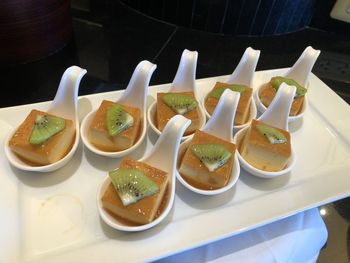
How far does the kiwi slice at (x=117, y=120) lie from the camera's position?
90cm

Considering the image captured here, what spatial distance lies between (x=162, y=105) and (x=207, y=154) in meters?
0.26

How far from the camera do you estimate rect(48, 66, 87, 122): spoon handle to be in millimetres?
968

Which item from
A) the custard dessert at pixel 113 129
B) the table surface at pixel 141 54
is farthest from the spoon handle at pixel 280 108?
the table surface at pixel 141 54

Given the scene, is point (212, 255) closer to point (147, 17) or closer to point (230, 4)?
point (230, 4)

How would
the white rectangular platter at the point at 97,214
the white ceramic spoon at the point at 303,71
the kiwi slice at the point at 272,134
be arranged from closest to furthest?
1. the white rectangular platter at the point at 97,214
2. the kiwi slice at the point at 272,134
3. the white ceramic spoon at the point at 303,71

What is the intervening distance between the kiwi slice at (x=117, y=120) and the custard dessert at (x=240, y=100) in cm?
30

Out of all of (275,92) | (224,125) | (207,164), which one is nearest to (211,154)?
(207,164)

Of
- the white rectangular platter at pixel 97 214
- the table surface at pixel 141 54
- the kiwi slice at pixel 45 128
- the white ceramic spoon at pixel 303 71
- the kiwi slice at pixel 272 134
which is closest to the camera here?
the white rectangular platter at pixel 97 214

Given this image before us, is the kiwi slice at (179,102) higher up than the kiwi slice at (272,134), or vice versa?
the kiwi slice at (272,134)

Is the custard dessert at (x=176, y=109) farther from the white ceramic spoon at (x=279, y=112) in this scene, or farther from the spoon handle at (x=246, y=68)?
the spoon handle at (x=246, y=68)

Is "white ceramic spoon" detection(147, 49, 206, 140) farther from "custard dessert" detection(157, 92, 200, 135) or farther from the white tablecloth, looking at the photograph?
the white tablecloth

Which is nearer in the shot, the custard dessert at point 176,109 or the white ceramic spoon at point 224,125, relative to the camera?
the white ceramic spoon at point 224,125

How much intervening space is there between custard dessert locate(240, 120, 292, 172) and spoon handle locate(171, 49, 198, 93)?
0.30 metres

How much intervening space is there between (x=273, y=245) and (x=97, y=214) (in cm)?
51
